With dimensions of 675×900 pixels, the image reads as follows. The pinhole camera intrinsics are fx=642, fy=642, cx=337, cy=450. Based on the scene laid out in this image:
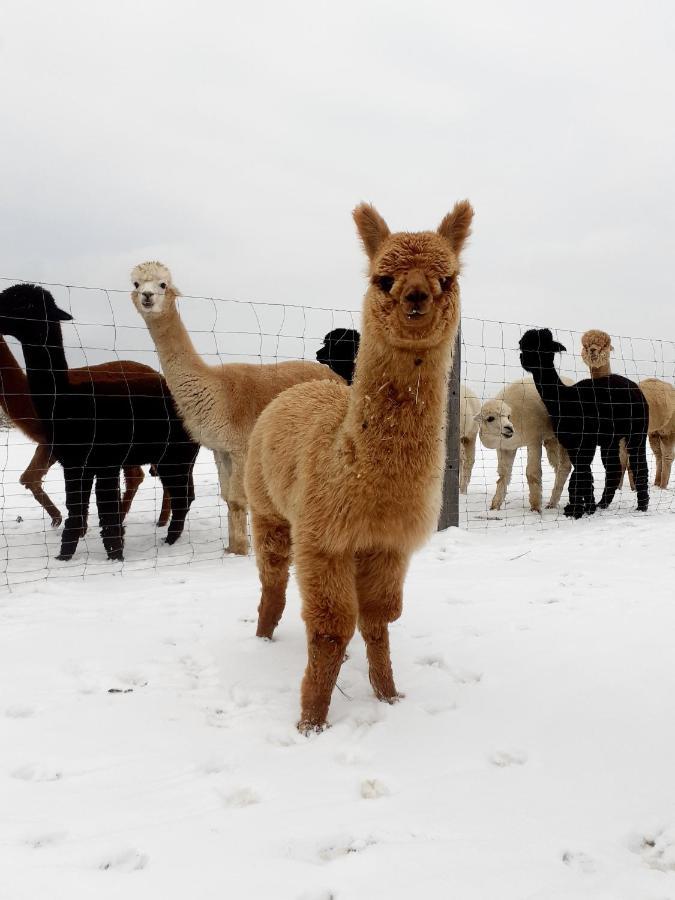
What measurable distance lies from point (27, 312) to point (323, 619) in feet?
13.3

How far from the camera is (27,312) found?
204 inches

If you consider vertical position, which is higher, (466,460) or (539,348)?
(539,348)

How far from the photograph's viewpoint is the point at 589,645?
10.3 feet

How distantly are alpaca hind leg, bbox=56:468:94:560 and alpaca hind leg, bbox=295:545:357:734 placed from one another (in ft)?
11.4

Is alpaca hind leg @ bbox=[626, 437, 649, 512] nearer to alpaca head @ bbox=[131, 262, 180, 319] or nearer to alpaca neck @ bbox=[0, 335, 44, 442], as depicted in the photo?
alpaca head @ bbox=[131, 262, 180, 319]

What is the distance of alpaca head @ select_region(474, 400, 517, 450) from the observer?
24.5 feet

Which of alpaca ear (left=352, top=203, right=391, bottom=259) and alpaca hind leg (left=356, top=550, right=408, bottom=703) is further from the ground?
alpaca ear (left=352, top=203, right=391, bottom=259)

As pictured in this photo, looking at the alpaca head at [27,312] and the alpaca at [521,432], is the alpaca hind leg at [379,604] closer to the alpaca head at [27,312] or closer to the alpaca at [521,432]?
the alpaca head at [27,312]

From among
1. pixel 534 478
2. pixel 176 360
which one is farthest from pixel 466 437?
pixel 176 360

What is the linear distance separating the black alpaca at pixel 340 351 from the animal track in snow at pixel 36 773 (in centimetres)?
467

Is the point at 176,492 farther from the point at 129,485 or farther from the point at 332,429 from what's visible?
the point at 332,429

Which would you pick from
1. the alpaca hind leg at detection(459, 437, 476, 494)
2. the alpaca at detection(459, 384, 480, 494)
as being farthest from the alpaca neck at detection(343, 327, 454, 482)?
the alpaca hind leg at detection(459, 437, 476, 494)

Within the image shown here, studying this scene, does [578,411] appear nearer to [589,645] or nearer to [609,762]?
[589,645]

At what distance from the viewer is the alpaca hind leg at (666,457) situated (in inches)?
388
